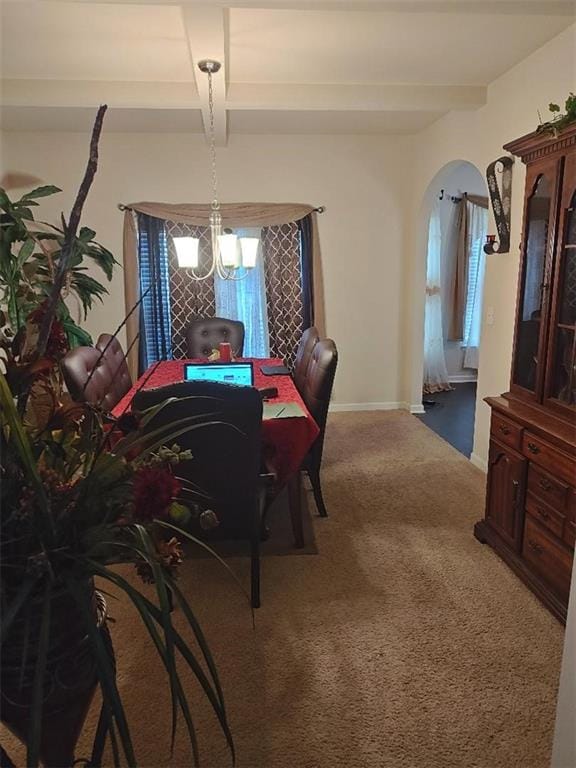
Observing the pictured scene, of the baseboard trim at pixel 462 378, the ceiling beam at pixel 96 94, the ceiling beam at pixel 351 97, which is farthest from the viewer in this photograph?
the baseboard trim at pixel 462 378

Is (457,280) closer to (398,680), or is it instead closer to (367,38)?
(367,38)

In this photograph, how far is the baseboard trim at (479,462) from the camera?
3857 millimetres

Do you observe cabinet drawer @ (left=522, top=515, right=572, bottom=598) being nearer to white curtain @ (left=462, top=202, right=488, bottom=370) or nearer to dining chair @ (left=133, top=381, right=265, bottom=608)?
dining chair @ (left=133, top=381, right=265, bottom=608)

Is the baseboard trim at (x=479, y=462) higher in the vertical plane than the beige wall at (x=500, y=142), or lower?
lower

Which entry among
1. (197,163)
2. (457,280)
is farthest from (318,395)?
(457,280)

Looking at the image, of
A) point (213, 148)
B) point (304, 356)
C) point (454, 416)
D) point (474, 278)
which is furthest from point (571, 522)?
point (474, 278)

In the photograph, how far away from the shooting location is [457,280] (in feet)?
21.7

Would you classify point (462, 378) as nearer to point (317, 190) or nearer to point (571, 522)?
point (317, 190)

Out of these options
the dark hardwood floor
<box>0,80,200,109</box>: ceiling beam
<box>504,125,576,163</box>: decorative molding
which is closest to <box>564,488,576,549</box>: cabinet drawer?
<box>504,125,576,163</box>: decorative molding

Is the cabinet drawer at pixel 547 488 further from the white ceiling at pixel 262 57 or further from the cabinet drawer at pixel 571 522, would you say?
the white ceiling at pixel 262 57

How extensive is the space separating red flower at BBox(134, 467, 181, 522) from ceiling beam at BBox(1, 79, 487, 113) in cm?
336

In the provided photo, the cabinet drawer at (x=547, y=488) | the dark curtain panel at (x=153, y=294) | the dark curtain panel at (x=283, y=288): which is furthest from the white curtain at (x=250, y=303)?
the cabinet drawer at (x=547, y=488)

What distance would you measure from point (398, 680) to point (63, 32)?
11.5ft

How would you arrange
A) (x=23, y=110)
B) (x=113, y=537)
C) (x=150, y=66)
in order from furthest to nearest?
(x=23, y=110)
(x=150, y=66)
(x=113, y=537)
